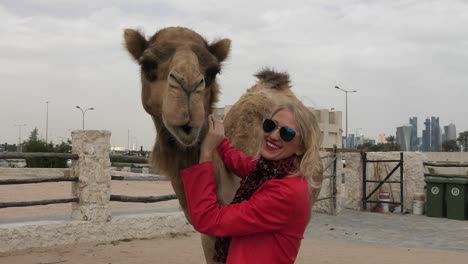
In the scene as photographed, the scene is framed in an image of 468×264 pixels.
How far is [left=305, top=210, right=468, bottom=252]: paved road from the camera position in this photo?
11.0m

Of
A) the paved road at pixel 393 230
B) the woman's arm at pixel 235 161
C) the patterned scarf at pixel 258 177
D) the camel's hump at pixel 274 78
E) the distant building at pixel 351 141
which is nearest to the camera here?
the patterned scarf at pixel 258 177

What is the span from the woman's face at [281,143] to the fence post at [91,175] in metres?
7.83

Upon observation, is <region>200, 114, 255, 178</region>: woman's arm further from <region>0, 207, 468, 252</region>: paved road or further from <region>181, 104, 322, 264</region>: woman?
<region>0, 207, 468, 252</region>: paved road

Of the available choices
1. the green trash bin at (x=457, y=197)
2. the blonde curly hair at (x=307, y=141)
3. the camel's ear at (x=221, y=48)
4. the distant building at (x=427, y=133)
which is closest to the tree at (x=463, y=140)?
the distant building at (x=427, y=133)

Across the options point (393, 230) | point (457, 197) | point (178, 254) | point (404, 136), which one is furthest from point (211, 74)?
point (404, 136)

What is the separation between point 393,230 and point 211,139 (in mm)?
11091

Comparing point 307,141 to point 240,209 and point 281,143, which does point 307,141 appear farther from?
point 240,209

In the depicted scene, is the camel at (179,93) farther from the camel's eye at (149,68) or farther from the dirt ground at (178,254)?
the dirt ground at (178,254)

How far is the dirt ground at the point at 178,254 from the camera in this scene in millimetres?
8250

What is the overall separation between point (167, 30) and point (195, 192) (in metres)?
1.19

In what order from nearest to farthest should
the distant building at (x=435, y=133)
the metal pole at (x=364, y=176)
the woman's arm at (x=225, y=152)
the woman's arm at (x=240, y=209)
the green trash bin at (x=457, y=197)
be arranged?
1. the woman's arm at (x=240, y=209)
2. the woman's arm at (x=225, y=152)
3. the green trash bin at (x=457, y=197)
4. the metal pole at (x=364, y=176)
5. the distant building at (x=435, y=133)

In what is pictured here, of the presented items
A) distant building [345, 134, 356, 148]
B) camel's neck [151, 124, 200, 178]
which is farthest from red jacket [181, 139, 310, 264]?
distant building [345, 134, 356, 148]

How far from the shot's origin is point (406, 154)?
15914 mm

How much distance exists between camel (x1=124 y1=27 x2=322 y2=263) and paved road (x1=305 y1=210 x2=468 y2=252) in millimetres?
8481
